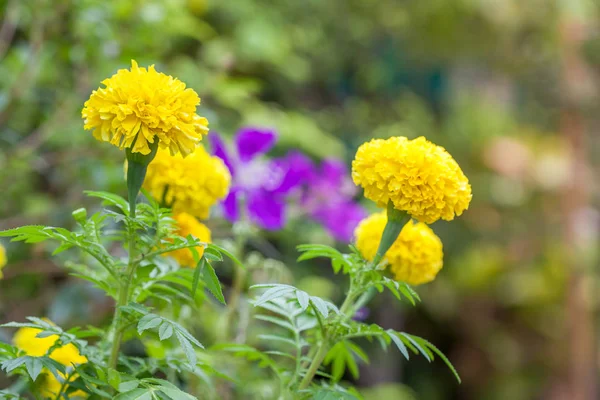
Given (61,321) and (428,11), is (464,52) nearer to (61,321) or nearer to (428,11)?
(428,11)

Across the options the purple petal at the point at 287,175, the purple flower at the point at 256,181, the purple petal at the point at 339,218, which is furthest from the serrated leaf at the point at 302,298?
the purple petal at the point at 339,218

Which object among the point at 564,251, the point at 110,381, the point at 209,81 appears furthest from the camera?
the point at 564,251

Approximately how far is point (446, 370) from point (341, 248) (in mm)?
1215

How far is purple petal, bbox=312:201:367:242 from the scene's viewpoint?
148 centimetres

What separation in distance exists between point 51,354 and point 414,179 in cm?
41

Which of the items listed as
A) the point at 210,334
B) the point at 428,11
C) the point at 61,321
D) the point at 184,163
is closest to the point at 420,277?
the point at 184,163

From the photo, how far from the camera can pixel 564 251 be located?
2904 millimetres

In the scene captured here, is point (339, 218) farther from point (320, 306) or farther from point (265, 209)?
point (320, 306)

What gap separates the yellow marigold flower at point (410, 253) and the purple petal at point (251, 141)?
539 mm

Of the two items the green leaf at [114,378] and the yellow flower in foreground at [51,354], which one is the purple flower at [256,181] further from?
the green leaf at [114,378]

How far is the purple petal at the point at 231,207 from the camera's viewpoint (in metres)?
1.12

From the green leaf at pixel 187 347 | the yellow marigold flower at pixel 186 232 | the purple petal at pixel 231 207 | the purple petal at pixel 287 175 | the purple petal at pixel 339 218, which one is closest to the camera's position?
the green leaf at pixel 187 347

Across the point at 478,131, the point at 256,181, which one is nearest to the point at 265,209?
the point at 256,181

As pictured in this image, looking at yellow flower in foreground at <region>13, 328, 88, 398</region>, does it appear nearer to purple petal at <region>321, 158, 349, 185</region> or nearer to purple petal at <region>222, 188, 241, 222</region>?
purple petal at <region>222, 188, 241, 222</region>
